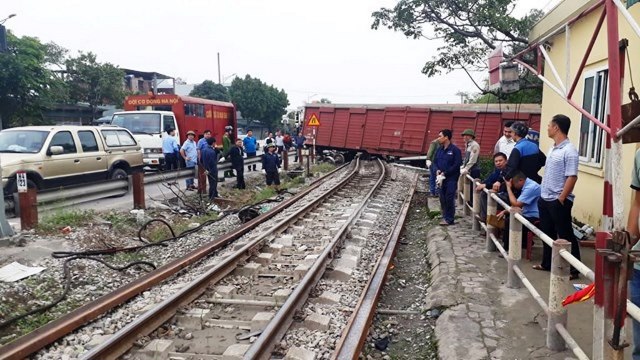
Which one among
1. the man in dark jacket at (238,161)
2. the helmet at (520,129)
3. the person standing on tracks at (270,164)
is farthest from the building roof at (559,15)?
the man in dark jacket at (238,161)

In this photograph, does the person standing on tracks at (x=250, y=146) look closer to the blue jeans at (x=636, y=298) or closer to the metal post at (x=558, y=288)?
the metal post at (x=558, y=288)

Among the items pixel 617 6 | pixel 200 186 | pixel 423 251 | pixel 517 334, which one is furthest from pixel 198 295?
pixel 200 186

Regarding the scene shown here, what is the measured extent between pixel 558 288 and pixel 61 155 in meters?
9.41

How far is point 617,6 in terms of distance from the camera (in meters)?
2.54

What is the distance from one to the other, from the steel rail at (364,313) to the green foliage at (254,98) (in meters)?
51.9

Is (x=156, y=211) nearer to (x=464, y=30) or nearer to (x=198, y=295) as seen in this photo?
(x=198, y=295)

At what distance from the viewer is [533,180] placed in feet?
20.6

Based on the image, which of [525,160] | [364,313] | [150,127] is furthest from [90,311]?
[150,127]

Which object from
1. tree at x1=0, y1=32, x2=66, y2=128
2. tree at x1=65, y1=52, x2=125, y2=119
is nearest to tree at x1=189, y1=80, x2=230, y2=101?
tree at x1=65, y1=52, x2=125, y2=119

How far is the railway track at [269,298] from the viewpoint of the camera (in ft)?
14.1

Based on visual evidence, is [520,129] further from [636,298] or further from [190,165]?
[190,165]

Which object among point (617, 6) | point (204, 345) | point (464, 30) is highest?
point (464, 30)

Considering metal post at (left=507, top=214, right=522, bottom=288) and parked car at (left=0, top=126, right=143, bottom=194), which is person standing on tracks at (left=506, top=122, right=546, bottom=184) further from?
parked car at (left=0, top=126, right=143, bottom=194)

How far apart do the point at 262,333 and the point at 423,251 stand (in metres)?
4.14
